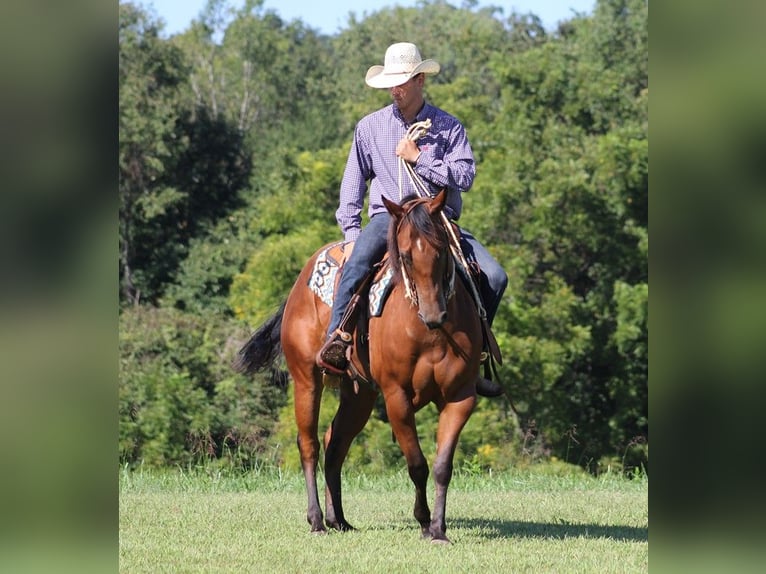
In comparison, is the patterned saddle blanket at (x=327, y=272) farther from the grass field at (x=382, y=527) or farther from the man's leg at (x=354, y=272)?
the grass field at (x=382, y=527)

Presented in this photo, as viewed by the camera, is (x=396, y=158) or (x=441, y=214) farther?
(x=396, y=158)

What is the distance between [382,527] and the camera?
316 inches

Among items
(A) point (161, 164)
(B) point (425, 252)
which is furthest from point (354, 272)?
(A) point (161, 164)

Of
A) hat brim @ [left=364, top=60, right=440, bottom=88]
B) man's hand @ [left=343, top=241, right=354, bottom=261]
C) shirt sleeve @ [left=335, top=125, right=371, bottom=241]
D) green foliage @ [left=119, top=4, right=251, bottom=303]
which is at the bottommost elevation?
man's hand @ [left=343, top=241, right=354, bottom=261]

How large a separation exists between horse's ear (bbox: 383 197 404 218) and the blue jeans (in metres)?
0.65

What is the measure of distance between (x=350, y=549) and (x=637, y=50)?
115 ft

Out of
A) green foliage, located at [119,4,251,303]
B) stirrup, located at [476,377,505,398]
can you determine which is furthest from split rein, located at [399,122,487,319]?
green foliage, located at [119,4,251,303]

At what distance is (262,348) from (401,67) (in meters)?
2.71

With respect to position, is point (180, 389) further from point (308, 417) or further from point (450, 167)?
point (450, 167)

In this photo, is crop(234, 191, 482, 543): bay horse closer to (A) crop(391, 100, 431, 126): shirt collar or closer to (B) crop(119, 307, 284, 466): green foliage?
(A) crop(391, 100, 431, 126): shirt collar

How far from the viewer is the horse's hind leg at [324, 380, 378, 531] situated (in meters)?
8.13

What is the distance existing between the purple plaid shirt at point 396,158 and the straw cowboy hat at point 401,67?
25 centimetres
